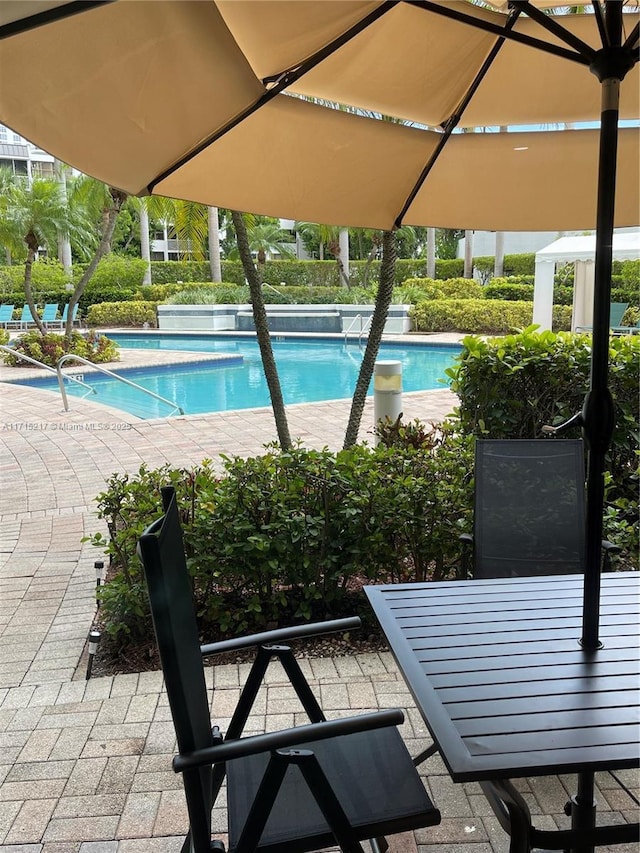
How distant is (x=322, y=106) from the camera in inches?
97.0

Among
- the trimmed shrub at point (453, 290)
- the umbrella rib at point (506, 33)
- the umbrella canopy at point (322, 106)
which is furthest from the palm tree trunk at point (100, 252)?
the umbrella rib at point (506, 33)

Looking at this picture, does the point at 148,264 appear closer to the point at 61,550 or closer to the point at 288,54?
the point at 61,550

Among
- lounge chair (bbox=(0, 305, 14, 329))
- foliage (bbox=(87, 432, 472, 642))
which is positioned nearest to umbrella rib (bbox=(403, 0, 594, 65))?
foliage (bbox=(87, 432, 472, 642))

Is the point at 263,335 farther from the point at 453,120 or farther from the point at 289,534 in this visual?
the point at 453,120

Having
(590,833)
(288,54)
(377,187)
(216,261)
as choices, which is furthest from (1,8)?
(216,261)

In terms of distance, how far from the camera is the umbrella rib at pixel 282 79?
6.85ft

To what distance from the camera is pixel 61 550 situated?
15.4ft

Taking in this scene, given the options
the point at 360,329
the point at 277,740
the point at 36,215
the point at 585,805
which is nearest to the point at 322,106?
the point at 277,740

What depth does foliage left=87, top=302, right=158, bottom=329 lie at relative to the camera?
2411 cm

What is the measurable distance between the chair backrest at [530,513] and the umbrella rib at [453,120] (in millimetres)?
1111

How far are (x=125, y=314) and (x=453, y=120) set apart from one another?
75.5ft

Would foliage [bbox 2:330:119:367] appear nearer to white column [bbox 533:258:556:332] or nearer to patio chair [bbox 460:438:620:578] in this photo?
white column [bbox 533:258:556:332]

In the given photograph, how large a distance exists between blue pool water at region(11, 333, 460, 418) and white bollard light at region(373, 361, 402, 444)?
4.14 m

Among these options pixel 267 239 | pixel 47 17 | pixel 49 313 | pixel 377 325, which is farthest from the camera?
pixel 267 239
